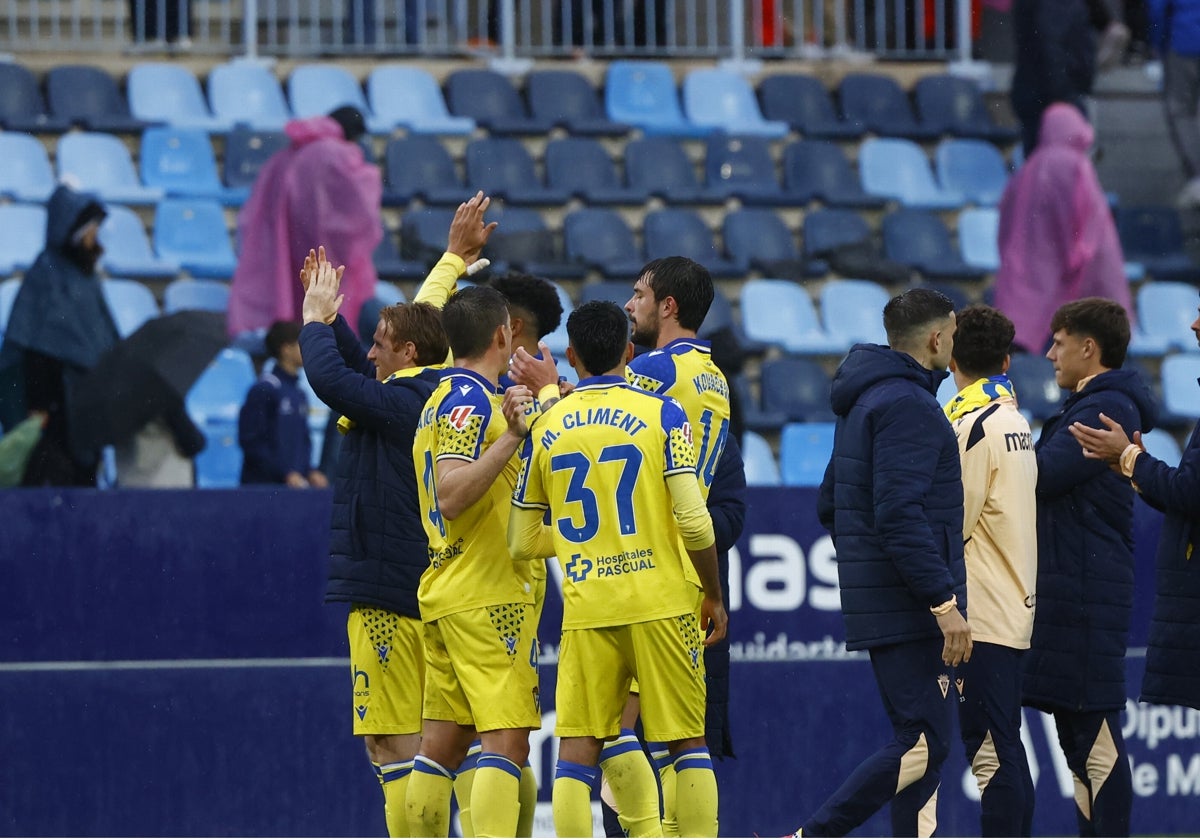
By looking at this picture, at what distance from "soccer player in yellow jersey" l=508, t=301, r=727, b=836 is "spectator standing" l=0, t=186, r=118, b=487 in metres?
4.97

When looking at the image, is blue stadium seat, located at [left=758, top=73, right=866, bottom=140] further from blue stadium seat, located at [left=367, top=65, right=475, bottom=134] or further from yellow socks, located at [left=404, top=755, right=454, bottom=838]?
yellow socks, located at [left=404, top=755, right=454, bottom=838]

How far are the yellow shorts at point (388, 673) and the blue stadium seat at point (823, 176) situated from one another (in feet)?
26.4

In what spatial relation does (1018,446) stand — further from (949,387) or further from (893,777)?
(949,387)

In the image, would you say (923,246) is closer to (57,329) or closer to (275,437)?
(275,437)

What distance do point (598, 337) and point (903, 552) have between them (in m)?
1.35

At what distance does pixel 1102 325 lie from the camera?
757cm

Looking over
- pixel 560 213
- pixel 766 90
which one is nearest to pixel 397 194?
pixel 560 213

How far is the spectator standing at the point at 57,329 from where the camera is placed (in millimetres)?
10656

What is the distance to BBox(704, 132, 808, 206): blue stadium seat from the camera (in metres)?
14.5

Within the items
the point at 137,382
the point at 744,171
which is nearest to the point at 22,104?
the point at 137,382

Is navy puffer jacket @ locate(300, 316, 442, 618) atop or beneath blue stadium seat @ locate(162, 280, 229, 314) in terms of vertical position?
beneath

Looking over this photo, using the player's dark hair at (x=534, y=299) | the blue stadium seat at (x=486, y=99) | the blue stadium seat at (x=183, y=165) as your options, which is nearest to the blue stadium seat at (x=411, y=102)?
the blue stadium seat at (x=486, y=99)

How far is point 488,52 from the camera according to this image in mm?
15656

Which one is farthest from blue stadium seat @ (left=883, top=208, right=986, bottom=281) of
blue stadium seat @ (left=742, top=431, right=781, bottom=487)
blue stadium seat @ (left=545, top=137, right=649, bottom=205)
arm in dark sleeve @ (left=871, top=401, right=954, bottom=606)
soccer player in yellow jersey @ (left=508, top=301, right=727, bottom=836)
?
soccer player in yellow jersey @ (left=508, top=301, right=727, bottom=836)
